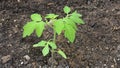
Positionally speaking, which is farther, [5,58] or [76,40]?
[76,40]

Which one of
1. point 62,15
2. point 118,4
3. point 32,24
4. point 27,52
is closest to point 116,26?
point 118,4

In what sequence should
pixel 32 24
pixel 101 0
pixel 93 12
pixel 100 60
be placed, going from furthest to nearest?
pixel 101 0 → pixel 93 12 → pixel 100 60 → pixel 32 24

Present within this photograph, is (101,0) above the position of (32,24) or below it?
below

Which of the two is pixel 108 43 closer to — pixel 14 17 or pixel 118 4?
pixel 118 4

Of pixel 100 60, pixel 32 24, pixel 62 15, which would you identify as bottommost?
pixel 100 60

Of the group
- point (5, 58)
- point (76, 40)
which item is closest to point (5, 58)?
point (5, 58)

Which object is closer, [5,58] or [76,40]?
[5,58]

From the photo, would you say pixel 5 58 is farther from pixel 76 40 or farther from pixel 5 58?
pixel 76 40

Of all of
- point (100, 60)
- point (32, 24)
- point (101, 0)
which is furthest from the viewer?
point (101, 0)
